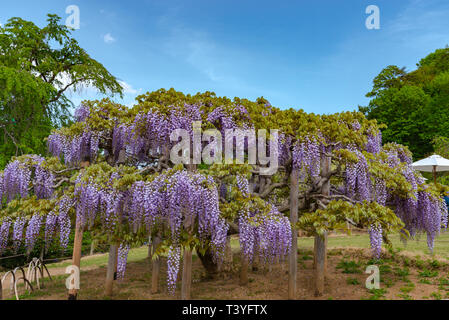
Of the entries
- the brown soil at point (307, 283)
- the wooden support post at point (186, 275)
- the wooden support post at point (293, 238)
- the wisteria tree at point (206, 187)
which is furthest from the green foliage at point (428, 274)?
the wooden support post at point (186, 275)

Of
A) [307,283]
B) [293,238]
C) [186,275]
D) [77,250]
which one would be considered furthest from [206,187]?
[307,283]

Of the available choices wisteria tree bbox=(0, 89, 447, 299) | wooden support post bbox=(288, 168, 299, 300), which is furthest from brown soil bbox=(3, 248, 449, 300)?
wisteria tree bbox=(0, 89, 447, 299)

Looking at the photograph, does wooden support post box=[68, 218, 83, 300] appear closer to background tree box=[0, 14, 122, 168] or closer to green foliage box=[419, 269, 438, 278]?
background tree box=[0, 14, 122, 168]

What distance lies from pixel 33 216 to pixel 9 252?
30.6 ft

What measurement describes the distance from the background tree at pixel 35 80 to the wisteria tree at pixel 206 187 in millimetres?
4959

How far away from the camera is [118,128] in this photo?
25.3ft

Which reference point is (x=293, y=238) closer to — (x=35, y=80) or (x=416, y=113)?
(x=35, y=80)

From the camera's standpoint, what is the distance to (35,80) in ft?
40.4

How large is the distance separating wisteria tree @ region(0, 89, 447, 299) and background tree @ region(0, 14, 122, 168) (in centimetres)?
496

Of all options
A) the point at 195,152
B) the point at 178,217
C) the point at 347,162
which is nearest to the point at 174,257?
the point at 178,217

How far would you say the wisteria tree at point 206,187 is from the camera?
588 centimetres

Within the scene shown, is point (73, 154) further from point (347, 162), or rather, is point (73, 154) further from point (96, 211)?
point (347, 162)

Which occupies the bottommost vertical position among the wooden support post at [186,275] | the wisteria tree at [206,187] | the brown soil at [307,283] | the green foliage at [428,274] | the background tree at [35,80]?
the brown soil at [307,283]

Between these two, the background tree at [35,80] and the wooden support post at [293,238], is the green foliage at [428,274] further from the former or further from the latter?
the background tree at [35,80]
